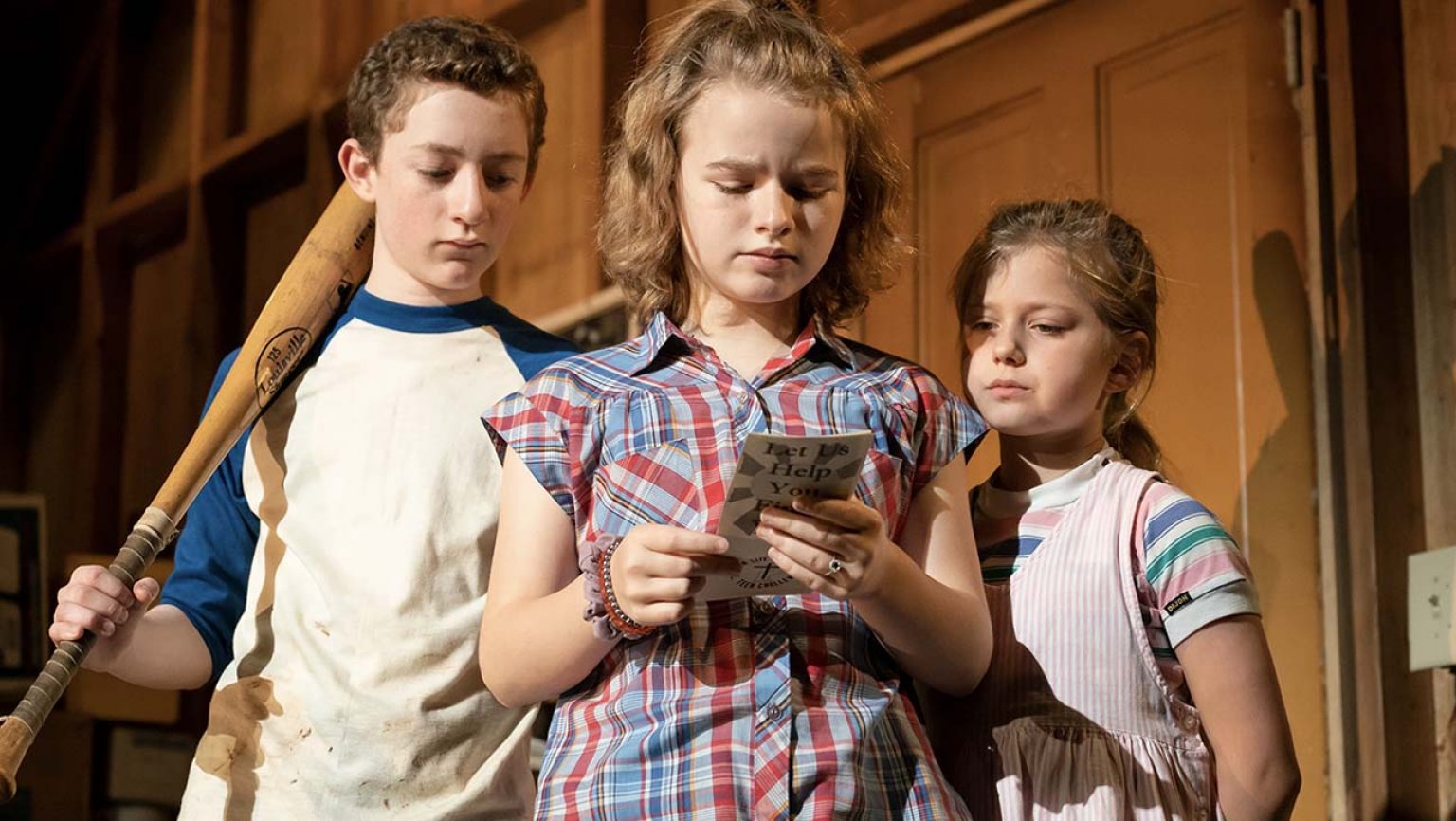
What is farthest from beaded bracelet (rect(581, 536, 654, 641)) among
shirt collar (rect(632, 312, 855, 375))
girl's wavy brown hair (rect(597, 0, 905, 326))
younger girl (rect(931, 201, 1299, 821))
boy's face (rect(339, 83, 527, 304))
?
boy's face (rect(339, 83, 527, 304))

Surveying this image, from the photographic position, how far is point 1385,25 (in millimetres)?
2199

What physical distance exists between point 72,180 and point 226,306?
3.45 feet

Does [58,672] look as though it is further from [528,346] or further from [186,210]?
[186,210]

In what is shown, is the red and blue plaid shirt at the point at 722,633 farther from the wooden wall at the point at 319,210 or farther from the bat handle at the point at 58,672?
the wooden wall at the point at 319,210

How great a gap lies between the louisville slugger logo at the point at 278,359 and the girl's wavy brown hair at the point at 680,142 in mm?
414

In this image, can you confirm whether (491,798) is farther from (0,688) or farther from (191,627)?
(0,688)

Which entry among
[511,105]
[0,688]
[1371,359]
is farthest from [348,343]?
[0,688]

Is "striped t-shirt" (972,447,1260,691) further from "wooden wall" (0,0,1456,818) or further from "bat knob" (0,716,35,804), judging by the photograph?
Answer: "bat knob" (0,716,35,804)

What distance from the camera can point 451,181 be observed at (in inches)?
68.6

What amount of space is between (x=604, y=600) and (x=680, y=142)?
17.0 inches

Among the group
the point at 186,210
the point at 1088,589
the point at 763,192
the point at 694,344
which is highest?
the point at 186,210

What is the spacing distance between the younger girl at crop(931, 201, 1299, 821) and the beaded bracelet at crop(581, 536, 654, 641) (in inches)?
17.0

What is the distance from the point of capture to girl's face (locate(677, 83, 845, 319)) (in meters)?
1.39

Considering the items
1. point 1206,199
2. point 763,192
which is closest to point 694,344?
point 763,192
